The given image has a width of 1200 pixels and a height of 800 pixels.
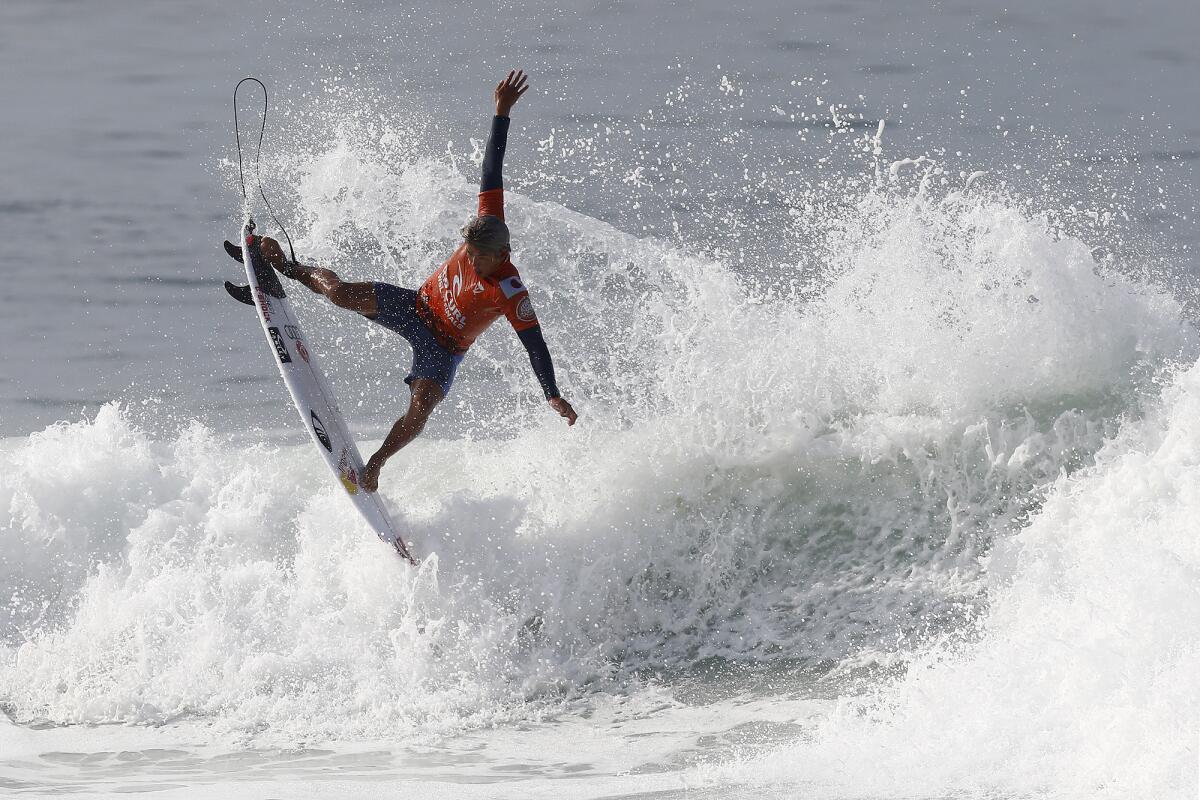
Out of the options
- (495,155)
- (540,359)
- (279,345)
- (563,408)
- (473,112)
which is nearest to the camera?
(563,408)

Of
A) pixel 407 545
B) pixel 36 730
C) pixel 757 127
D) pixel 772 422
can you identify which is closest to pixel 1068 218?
pixel 757 127

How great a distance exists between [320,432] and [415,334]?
30.0 inches

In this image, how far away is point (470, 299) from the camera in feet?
21.6

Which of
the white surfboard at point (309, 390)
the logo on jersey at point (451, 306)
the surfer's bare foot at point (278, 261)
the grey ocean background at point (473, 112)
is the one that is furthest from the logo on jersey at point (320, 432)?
the grey ocean background at point (473, 112)

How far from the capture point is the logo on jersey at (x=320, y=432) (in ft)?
23.0

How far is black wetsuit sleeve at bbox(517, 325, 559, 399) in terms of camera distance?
6352 mm

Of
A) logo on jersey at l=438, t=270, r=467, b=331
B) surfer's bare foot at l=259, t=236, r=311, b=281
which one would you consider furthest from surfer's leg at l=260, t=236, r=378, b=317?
logo on jersey at l=438, t=270, r=467, b=331

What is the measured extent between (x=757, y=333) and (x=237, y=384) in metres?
4.70

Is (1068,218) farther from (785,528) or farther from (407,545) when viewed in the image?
(407,545)

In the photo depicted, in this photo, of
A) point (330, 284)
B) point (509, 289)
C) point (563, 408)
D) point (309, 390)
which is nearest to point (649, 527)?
point (563, 408)

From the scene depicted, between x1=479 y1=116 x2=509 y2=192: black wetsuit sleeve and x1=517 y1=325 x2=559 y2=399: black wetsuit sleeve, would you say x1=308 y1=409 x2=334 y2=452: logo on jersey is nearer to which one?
x1=517 y1=325 x2=559 y2=399: black wetsuit sleeve

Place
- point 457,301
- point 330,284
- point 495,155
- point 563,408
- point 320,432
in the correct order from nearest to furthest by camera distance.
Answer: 1. point 563,408
2. point 495,155
3. point 457,301
4. point 330,284
5. point 320,432

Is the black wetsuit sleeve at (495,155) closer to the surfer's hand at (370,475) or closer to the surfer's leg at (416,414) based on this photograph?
the surfer's leg at (416,414)

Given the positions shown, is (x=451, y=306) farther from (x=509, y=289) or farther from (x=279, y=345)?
(x=279, y=345)
